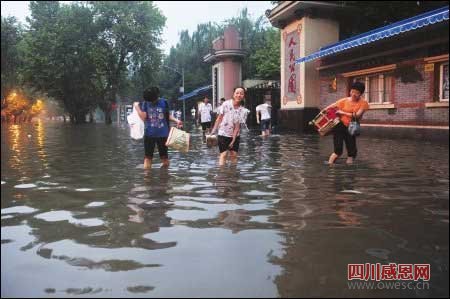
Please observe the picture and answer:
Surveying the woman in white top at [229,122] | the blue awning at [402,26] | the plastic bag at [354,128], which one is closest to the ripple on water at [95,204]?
the woman in white top at [229,122]

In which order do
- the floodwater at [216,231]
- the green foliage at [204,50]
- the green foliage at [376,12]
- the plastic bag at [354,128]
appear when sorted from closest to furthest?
the floodwater at [216,231], the plastic bag at [354,128], the green foliage at [376,12], the green foliage at [204,50]

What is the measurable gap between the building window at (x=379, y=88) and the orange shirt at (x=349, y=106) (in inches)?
382

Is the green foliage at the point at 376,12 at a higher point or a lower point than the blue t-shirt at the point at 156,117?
higher

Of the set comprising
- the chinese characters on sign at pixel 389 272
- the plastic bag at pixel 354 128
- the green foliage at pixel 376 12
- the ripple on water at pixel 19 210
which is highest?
the green foliage at pixel 376 12

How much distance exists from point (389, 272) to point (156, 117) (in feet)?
17.5

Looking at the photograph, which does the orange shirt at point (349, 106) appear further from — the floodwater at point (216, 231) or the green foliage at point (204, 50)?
the green foliage at point (204, 50)

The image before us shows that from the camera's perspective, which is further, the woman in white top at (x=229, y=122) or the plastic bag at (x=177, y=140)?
the woman in white top at (x=229, y=122)

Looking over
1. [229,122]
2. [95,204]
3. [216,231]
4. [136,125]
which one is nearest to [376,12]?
[229,122]

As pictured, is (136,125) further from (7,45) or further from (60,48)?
(60,48)

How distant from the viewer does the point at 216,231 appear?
3959 mm

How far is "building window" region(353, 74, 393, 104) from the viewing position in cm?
1702

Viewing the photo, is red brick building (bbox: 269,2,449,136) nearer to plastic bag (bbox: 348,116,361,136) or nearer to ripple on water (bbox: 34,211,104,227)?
plastic bag (bbox: 348,116,361,136)

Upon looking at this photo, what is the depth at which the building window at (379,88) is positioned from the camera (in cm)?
1702

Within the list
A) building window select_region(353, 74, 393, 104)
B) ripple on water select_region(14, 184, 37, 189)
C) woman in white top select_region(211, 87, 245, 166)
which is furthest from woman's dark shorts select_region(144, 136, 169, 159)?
building window select_region(353, 74, 393, 104)
